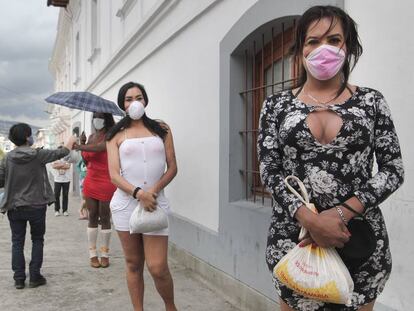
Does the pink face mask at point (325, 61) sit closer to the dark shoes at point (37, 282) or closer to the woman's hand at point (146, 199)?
the woman's hand at point (146, 199)

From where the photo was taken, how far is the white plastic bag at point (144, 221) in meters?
3.46

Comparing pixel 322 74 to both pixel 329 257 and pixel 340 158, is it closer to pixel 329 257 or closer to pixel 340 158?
pixel 340 158

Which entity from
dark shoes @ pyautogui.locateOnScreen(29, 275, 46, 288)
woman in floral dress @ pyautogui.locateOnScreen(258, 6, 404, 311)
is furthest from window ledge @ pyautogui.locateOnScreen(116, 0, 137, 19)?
woman in floral dress @ pyautogui.locateOnScreen(258, 6, 404, 311)

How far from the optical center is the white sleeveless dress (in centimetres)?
360

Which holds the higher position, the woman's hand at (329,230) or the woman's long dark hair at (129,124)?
the woman's long dark hair at (129,124)

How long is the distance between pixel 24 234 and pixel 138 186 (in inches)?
81.8

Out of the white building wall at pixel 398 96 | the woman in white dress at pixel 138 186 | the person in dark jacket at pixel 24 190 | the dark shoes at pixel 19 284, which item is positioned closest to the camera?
the white building wall at pixel 398 96

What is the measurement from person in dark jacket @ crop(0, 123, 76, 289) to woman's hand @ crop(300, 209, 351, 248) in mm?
3690

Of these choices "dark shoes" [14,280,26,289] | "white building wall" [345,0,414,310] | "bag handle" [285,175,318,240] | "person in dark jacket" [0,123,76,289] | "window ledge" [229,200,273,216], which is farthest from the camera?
"dark shoes" [14,280,26,289]

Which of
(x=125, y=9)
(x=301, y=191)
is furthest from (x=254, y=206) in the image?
(x=125, y=9)

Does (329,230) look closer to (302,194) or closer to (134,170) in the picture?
(302,194)

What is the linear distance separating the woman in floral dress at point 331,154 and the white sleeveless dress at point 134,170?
1.74 meters

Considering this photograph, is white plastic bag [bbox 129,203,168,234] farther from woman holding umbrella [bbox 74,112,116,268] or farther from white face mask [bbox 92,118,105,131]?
white face mask [bbox 92,118,105,131]

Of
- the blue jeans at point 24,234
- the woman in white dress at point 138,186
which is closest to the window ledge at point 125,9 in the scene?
the blue jeans at point 24,234
